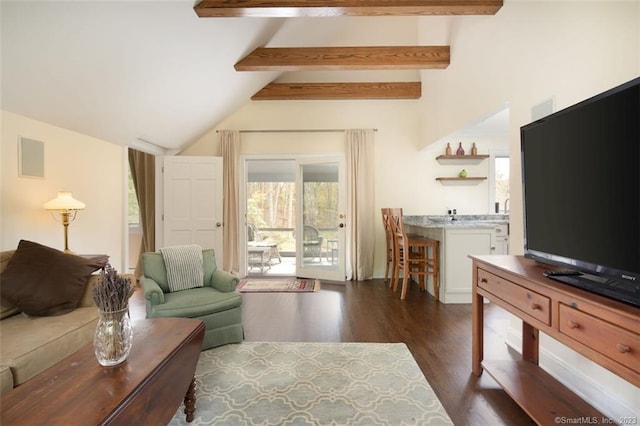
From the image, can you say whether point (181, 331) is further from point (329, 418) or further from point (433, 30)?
point (433, 30)

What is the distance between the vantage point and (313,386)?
6.39ft

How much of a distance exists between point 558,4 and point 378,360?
2732 millimetres

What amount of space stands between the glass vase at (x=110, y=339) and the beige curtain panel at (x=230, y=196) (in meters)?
3.62

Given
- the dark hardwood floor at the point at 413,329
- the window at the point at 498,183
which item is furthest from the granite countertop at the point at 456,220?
the dark hardwood floor at the point at 413,329

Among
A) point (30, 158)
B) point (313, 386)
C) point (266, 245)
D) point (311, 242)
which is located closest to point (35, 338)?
point (313, 386)

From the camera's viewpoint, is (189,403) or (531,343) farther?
(531,343)

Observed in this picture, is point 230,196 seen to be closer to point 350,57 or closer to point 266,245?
point 266,245

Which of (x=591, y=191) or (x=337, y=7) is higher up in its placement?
(x=337, y=7)

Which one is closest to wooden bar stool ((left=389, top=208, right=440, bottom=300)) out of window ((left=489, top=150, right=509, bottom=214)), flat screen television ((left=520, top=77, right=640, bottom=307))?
window ((left=489, top=150, right=509, bottom=214))

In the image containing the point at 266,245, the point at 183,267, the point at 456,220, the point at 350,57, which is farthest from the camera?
the point at 266,245

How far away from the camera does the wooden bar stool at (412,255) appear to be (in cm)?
383

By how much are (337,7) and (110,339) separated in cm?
282

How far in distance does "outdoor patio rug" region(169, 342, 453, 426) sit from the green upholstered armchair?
0.46ft

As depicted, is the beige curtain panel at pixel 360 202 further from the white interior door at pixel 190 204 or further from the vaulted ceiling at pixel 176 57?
the white interior door at pixel 190 204
